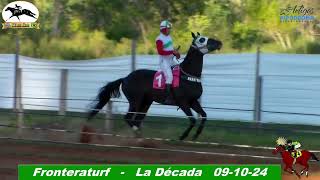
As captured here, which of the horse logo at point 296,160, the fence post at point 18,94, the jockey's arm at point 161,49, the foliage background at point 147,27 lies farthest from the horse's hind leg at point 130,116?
the foliage background at point 147,27

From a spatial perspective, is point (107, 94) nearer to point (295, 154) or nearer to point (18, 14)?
point (295, 154)

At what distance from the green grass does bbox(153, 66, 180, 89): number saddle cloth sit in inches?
27.9

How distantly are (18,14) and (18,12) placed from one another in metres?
0.08

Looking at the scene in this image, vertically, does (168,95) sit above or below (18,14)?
below

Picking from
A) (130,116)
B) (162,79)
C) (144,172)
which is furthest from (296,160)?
(130,116)

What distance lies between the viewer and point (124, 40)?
66.9ft

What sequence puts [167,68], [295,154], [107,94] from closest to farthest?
[295,154] → [167,68] → [107,94]

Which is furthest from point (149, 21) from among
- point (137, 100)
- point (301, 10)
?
point (137, 100)

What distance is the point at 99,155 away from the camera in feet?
30.4

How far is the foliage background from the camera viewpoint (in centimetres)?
1905

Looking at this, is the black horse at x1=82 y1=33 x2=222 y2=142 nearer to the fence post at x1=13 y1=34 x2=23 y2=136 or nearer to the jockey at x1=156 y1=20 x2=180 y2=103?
the jockey at x1=156 y1=20 x2=180 y2=103

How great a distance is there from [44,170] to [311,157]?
11.6ft

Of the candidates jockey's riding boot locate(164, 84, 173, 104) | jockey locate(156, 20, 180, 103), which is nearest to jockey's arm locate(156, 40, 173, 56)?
jockey locate(156, 20, 180, 103)

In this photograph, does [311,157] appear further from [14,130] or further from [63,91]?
[63,91]
